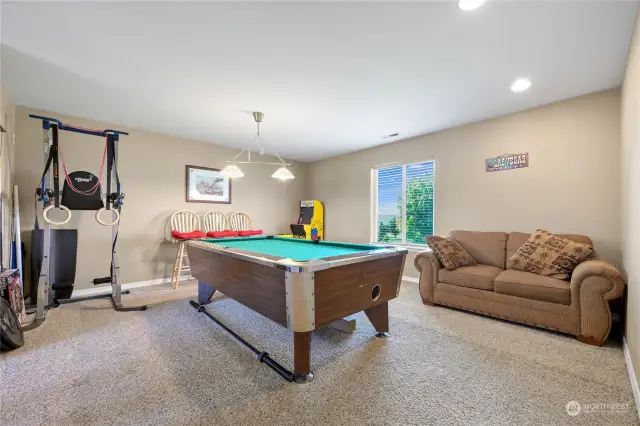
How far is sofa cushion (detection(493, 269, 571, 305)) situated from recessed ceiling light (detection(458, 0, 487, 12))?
2.29 meters

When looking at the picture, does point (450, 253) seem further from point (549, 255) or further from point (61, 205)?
point (61, 205)

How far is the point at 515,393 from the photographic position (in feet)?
5.27

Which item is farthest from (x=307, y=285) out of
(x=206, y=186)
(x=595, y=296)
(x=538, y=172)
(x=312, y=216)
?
(x=312, y=216)

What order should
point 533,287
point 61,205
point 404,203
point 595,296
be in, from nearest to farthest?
point 595,296 < point 533,287 < point 61,205 < point 404,203

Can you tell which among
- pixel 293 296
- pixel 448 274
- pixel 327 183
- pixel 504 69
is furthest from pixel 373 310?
pixel 327 183

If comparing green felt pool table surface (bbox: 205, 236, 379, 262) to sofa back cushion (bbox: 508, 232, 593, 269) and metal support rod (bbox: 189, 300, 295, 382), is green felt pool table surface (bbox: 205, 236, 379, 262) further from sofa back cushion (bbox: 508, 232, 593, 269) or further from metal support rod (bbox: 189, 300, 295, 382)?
sofa back cushion (bbox: 508, 232, 593, 269)

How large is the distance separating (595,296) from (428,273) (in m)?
1.38

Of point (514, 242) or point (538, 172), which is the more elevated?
point (538, 172)

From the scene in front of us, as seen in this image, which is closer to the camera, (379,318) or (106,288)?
(379,318)

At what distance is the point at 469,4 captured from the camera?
5.42ft

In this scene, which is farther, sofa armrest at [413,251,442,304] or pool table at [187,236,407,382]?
sofa armrest at [413,251,442,304]


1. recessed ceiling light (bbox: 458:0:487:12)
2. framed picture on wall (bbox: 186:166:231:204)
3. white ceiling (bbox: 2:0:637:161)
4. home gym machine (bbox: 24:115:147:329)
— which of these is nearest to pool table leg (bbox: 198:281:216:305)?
home gym machine (bbox: 24:115:147:329)

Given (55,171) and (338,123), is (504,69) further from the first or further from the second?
(55,171)

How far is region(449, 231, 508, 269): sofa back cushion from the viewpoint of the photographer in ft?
10.7
